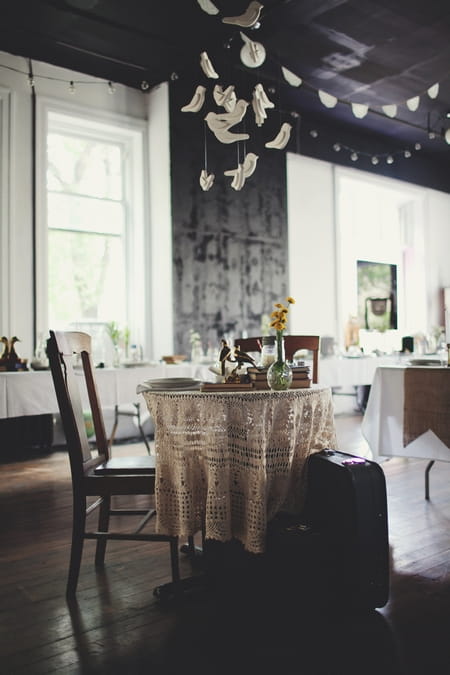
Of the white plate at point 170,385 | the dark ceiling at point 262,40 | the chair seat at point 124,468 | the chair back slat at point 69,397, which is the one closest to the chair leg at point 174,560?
the chair seat at point 124,468

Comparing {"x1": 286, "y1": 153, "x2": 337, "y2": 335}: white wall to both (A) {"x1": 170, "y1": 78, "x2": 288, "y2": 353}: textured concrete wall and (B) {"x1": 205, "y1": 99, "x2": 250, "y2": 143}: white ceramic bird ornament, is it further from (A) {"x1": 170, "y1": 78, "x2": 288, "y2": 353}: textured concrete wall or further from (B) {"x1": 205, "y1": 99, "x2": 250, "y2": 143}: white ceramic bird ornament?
(B) {"x1": 205, "y1": 99, "x2": 250, "y2": 143}: white ceramic bird ornament

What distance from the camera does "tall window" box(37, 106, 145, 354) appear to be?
20.4 ft

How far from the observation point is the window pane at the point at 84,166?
626 centimetres

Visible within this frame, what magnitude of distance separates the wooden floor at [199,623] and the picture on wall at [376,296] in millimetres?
6030

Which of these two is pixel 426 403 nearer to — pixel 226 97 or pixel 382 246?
pixel 226 97

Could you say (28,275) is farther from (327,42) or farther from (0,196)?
(327,42)

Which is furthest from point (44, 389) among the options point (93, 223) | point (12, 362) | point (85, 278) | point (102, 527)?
point (93, 223)

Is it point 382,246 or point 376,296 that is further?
point 382,246

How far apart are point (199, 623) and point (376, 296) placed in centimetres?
750

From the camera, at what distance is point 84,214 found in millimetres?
6434

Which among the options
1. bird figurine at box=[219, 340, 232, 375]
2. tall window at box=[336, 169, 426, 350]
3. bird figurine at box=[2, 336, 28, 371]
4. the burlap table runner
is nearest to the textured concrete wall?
tall window at box=[336, 169, 426, 350]

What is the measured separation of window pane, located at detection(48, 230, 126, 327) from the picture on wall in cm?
372

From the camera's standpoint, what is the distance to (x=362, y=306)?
342 inches

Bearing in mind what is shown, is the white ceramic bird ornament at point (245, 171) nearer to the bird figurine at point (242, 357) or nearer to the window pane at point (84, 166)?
the bird figurine at point (242, 357)
